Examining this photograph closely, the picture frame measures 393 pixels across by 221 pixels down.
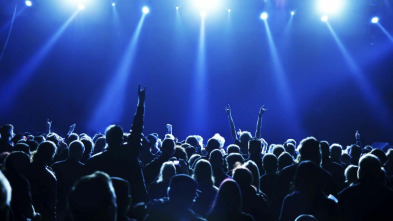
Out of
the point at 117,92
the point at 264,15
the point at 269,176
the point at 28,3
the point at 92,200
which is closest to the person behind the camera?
the point at 92,200

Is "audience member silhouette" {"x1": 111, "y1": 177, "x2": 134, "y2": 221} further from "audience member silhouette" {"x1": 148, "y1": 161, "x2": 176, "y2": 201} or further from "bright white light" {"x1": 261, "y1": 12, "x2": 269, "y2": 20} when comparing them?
"bright white light" {"x1": 261, "y1": 12, "x2": 269, "y2": 20}

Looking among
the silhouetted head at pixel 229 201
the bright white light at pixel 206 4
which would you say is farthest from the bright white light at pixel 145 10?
the silhouetted head at pixel 229 201

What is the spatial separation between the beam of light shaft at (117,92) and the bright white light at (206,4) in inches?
139

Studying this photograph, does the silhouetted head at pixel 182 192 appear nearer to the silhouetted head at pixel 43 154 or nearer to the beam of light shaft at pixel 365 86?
the silhouetted head at pixel 43 154

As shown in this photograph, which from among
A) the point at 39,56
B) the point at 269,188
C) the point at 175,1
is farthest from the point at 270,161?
the point at 39,56

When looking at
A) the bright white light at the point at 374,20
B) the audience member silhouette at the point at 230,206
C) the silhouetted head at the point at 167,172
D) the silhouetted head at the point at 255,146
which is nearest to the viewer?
the audience member silhouette at the point at 230,206

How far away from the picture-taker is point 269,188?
3836mm

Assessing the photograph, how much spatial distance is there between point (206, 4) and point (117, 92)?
6483 mm

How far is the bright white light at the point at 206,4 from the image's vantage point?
47.2 feet

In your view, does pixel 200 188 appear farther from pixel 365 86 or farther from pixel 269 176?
pixel 365 86

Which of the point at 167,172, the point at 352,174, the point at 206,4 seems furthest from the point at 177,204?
the point at 206,4

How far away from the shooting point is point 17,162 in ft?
10.9

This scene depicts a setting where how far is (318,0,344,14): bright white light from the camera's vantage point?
14.0m

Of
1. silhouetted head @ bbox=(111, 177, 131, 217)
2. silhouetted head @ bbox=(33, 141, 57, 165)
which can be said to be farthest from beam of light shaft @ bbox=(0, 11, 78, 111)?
silhouetted head @ bbox=(111, 177, 131, 217)
